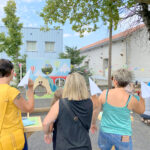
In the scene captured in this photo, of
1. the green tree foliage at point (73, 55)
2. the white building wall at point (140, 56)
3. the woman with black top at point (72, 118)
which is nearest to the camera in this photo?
the woman with black top at point (72, 118)

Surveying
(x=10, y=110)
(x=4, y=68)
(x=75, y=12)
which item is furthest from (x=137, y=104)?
(x=75, y=12)

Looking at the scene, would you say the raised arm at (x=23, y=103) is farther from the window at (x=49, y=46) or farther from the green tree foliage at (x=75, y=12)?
the window at (x=49, y=46)

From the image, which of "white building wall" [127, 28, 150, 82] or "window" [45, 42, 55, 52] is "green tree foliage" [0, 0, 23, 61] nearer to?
"window" [45, 42, 55, 52]

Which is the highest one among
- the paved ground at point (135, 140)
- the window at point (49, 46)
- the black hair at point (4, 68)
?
the window at point (49, 46)

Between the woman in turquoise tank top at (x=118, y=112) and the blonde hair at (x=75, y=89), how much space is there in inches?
18.7

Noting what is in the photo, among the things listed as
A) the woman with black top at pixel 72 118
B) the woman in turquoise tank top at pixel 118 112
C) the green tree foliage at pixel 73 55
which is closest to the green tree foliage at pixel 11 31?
the green tree foliage at pixel 73 55

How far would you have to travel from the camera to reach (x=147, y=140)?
3980mm

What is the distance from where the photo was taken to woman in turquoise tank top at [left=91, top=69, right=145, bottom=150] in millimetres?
Result: 1898

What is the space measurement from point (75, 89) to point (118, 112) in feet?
2.18

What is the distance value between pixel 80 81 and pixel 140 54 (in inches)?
406

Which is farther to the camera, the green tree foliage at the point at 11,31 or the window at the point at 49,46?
the window at the point at 49,46

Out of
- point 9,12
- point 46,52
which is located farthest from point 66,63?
point 46,52

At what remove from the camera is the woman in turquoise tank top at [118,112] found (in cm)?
190

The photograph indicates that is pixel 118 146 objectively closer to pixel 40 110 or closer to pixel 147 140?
pixel 147 140
